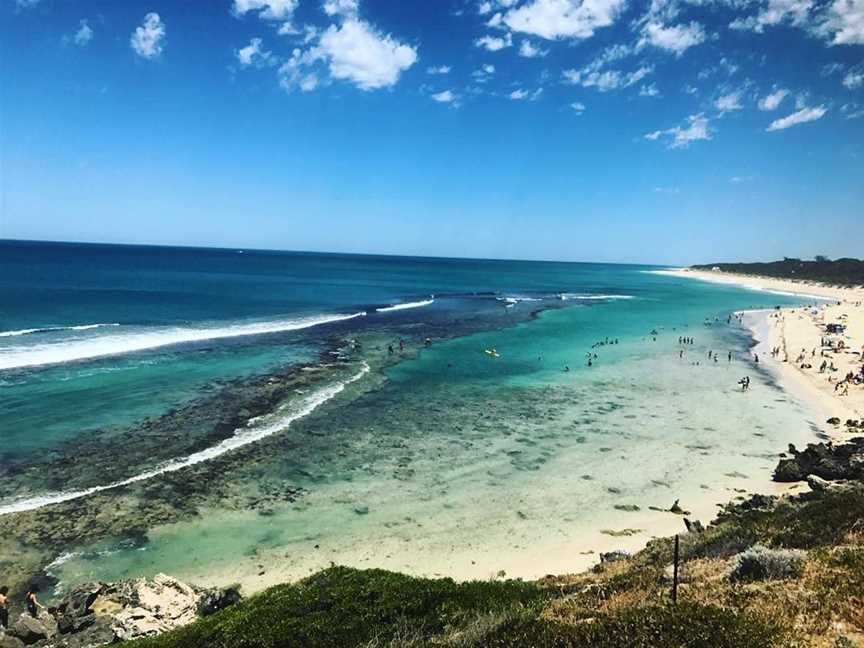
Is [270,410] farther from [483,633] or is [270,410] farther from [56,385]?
[483,633]

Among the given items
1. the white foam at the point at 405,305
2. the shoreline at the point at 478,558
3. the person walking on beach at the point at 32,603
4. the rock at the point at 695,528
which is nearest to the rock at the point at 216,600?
the shoreline at the point at 478,558

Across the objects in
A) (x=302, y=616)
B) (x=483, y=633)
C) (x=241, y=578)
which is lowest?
(x=241, y=578)

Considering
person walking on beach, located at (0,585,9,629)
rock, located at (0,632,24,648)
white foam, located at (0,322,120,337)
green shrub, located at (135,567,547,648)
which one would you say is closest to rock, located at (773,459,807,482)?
green shrub, located at (135,567,547,648)

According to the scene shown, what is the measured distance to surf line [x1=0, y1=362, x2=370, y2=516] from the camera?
21734mm

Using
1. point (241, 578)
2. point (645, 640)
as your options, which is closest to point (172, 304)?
point (241, 578)

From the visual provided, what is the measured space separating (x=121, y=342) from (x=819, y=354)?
68.8 m

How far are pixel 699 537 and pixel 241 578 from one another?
46.7 feet

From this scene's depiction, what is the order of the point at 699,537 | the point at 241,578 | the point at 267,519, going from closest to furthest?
the point at 699,537 → the point at 241,578 → the point at 267,519

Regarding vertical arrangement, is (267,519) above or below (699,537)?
below

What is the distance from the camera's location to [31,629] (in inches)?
553

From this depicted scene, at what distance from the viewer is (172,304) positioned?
3169 inches

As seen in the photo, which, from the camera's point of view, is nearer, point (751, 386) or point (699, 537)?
point (699, 537)

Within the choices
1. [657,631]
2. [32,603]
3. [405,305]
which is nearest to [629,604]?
[657,631]

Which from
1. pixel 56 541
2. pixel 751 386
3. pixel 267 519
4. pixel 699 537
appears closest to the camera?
pixel 699 537
